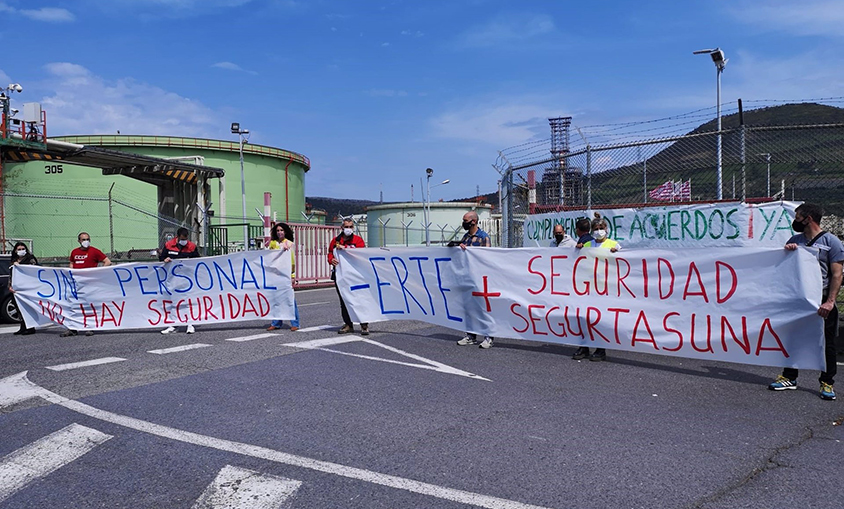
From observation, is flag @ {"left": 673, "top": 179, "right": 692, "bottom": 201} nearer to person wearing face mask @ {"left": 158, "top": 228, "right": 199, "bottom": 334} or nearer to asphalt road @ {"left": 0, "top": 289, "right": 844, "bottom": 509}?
asphalt road @ {"left": 0, "top": 289, "right": 844, "bottom": 509}

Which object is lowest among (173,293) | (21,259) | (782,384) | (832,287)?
(782,384)

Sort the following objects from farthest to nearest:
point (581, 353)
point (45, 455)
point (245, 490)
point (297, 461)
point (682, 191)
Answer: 1. point (682, 191)
2. point (581, 353)
3. point (45, 455)
4. point (297, 461)
5. point (245, 490)

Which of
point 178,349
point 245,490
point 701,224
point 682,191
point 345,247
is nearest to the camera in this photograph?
point 245,490

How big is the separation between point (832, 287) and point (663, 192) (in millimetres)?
6566

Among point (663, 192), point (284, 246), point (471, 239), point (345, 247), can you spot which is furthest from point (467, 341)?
point (663, 192)

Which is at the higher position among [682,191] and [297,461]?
[682,191]

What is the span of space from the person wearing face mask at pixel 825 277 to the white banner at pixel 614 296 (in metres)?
0.08

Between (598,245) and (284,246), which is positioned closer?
(598,245)

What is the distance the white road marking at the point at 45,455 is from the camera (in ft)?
13.1

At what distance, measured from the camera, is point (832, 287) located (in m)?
5.88

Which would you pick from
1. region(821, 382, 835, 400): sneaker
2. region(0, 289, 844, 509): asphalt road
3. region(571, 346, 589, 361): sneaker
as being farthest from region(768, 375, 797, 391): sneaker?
region(571, 346, 589, 361): sneaker

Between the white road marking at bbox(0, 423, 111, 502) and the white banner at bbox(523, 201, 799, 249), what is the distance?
31.0ft

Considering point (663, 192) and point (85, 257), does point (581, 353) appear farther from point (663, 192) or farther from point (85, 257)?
point (85, 257)

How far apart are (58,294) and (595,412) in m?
8.79
